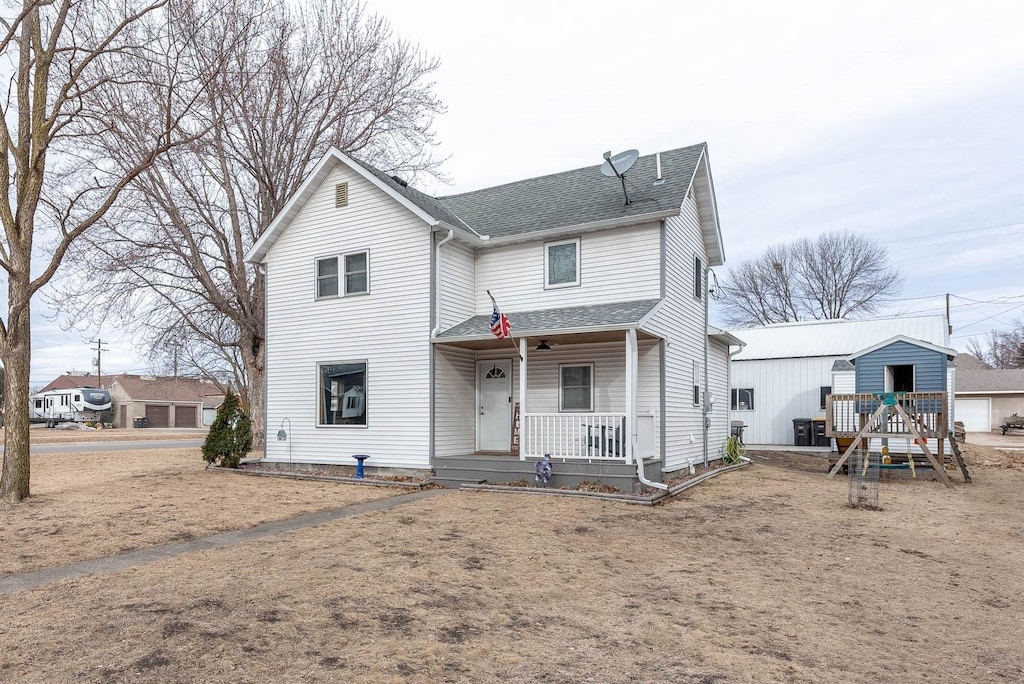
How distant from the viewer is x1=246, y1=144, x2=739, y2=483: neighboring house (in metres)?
12.4

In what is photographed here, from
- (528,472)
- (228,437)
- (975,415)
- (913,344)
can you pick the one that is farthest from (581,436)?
(975,415)

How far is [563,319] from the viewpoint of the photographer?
12.3m

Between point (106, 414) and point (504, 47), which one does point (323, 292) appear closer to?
point (504, 47)

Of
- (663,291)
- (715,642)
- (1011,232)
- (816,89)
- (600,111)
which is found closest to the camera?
(715,642)

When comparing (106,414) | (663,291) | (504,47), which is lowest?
(106,414)

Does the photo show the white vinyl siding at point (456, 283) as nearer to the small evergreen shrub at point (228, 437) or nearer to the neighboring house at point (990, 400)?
the small evergreen shrub at point (228, 437)

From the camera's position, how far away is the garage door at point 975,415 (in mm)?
38281

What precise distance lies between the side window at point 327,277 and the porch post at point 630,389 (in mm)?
7309

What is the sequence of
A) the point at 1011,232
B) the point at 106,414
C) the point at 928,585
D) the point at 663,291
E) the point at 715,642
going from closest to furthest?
the point at 715,642, the point at 928,585, the point at 663,291, the point at 1011,232, the point at 106,414

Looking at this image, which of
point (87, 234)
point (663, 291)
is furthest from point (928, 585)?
point (87, 234)

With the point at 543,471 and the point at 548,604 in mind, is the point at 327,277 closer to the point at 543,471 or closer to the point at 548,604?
the point at 543,471

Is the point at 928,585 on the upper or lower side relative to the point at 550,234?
lower

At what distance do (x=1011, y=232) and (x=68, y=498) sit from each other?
45691mm

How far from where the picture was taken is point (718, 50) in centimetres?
1171
